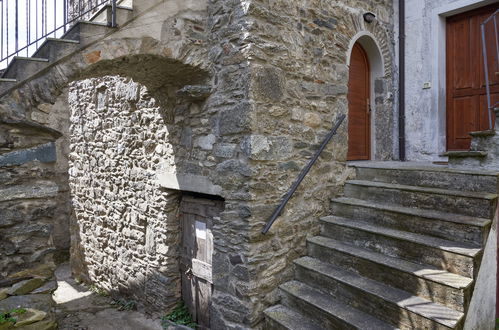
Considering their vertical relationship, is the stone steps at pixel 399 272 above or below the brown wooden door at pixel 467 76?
below

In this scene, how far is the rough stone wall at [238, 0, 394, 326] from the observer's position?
3.23 metres

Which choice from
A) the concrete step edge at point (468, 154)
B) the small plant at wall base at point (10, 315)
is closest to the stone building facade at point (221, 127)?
the small plant at wall base at point (10, 315)

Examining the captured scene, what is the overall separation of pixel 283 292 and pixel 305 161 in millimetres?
1304

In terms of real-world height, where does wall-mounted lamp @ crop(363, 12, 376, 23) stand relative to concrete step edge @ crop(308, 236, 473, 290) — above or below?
above

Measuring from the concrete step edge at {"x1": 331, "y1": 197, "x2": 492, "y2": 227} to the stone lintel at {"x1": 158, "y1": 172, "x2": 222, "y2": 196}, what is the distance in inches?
53.1

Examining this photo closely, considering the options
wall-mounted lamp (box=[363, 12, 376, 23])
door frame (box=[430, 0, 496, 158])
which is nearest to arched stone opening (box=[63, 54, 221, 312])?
wall-mounted lamp (box=[363, 12, 376, 23])

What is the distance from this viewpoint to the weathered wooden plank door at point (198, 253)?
13.3 ft

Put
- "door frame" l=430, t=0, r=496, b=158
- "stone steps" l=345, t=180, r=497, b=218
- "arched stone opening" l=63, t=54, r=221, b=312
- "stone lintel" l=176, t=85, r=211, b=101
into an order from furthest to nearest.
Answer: "door frame" l=430, t=0, r=496, b=158
"arched stone opening" l=63, t=54, r=221, b=312
"stone lintel" l=176, t=85, r=211, b=101
"stone steps" l=345, t=180, r=497, b=218

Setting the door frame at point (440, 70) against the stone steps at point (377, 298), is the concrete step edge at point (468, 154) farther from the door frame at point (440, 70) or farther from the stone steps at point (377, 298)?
the stone steps at point (377, 298)

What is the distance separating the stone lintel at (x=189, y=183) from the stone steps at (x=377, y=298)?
1.13 metres

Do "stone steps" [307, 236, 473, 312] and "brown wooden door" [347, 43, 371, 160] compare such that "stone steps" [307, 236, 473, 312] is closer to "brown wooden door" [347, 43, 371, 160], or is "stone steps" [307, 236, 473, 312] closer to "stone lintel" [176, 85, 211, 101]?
"brown wooden door" [347, 43, 371, 160]

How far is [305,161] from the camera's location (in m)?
3.64

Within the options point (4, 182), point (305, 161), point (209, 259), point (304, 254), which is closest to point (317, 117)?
point (305, 161)

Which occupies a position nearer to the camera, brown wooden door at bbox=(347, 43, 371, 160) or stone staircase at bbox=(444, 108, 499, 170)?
stone staircase at bbox=(444, 108, 499, 170)
